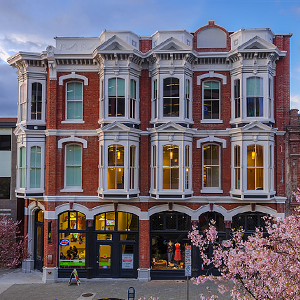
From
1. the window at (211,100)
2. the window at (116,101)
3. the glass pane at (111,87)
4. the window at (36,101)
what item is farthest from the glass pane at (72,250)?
the window at (211,100)

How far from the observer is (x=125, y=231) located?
66.1ft

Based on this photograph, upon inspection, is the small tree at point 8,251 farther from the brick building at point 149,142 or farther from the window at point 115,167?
the window at point 115,167

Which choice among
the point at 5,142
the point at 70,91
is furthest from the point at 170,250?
the point at 5,142

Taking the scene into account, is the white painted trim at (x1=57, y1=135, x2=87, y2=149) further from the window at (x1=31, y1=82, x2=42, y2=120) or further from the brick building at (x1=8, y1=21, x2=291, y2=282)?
the window at (x1=31, y1=82, x2=42, y2=120)

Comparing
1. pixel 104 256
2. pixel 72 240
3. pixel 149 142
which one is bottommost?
pixel 104 256

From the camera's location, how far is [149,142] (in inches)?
805

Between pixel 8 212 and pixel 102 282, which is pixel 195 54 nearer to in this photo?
pixel 102 282

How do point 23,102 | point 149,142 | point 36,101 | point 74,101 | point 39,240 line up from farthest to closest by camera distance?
point 39,240 → point 23,102 → point 36,101 → point 74,101 → point 149,142

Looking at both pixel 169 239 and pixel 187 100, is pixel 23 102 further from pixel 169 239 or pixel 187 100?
pixel 169 239

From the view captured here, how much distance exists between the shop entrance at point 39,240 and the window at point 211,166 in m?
10.8

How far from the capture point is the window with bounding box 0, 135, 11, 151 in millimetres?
24047

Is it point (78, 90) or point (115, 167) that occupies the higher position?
point (78, 90)

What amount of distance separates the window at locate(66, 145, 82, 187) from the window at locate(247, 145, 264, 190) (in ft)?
33.1

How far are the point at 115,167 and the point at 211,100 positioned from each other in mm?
7127
